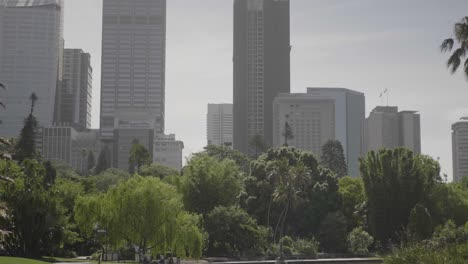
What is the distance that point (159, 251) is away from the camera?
5478cm

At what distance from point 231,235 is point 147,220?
2034 centimetres

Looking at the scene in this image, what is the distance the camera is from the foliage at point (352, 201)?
8775 cm

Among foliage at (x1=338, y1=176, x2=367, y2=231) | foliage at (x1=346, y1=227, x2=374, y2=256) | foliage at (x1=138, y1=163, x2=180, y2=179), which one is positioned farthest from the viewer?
foliage at (x1=138, y1=163, x2=180, y2=179)

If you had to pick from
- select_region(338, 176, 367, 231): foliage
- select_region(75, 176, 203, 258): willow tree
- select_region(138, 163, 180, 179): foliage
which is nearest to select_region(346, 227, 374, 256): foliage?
select_region(338, 176, 367, 231): foliage

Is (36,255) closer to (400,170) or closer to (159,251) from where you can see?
(159,251)

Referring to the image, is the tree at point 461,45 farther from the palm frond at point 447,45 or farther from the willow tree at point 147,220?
the willow tree at point 147,220

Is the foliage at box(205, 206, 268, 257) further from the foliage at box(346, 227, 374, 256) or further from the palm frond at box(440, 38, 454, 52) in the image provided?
the palm frond at box(440, 38, 454, 52)

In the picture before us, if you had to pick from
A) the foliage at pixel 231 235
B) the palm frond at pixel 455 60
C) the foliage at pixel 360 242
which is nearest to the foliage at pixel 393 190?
the foliage at pixel 360 242

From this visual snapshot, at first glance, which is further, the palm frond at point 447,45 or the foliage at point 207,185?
the foliage at point 207,185

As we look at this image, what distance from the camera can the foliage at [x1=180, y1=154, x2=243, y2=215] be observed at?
83438mm

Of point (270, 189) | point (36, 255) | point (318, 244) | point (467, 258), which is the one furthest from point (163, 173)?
point (467, 258)

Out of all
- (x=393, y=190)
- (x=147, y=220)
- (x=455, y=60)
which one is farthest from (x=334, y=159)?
(x=455, y=60)

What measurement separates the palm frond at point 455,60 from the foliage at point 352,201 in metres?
49.2

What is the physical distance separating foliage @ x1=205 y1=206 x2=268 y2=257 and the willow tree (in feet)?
52.8
